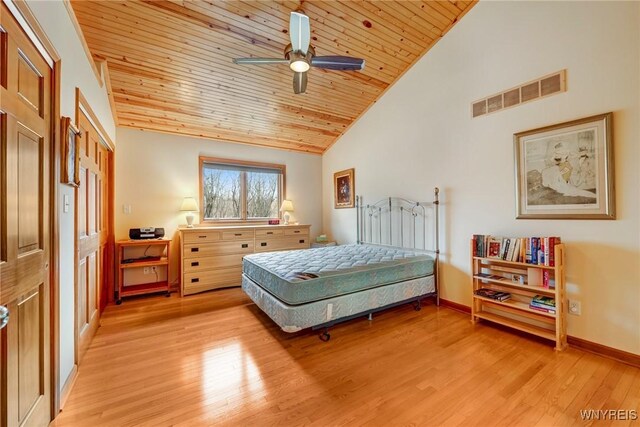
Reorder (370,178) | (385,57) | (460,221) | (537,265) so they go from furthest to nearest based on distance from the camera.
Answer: (370,178), (385,57), (460,221), (537,265)

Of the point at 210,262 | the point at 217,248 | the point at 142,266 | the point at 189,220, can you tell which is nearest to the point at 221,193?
the point at 189,220

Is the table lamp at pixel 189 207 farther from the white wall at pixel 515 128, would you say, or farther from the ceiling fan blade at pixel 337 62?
the white wall at pixel 515 128

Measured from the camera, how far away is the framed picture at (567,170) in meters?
2.16

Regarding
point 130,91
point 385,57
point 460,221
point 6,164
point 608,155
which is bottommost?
point 460,221

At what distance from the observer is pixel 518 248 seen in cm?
251

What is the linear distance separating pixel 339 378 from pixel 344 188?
366 cm

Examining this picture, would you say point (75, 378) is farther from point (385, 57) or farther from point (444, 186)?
point (385, 57)

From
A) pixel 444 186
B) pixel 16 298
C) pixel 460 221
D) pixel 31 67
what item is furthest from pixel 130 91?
pixel 460 221

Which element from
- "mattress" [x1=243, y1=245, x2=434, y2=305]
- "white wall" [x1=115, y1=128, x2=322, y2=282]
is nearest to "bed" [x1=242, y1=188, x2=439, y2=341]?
"mattress" [x1=243, y1=245, x2=434, y2=305]

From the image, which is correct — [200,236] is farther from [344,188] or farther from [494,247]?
[494,247]

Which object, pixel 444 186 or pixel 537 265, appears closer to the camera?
pixel 537 265

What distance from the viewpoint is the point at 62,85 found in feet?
5.53

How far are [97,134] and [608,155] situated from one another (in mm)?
4701

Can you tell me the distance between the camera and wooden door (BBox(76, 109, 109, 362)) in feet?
7.02
